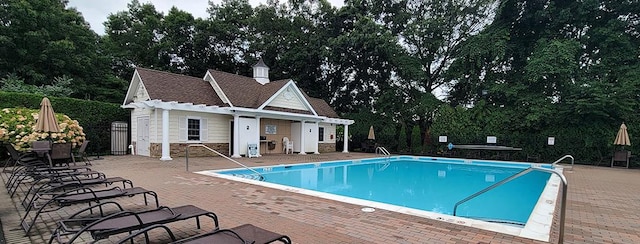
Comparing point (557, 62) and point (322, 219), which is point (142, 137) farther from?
point (557, 62)

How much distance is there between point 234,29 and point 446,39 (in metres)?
17.3

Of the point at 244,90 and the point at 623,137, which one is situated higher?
the point at 244,90

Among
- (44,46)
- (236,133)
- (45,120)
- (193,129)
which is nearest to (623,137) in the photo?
(236,133)

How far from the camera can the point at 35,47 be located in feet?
63.7

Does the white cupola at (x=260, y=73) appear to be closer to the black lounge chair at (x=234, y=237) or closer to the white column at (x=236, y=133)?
the white column at (x=236, y=133)

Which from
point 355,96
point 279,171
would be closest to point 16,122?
point 279,171

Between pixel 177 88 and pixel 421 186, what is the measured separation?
40.3ft

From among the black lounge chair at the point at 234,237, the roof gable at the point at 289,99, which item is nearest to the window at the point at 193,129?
the roof gable at the point at 289,99

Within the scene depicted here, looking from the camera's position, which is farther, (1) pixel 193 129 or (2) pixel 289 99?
(2) pixel 289 99

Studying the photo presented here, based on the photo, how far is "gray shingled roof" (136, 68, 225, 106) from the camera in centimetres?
1440

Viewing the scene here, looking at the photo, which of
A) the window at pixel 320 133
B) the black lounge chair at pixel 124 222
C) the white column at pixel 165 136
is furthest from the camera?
the window at pixel 320 133

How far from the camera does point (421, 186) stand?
34.0 ft

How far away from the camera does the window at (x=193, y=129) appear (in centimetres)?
1472

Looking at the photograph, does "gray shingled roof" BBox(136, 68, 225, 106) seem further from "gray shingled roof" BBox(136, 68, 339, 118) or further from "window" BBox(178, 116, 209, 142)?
"window" BBox(178, 116, 209, 142)
